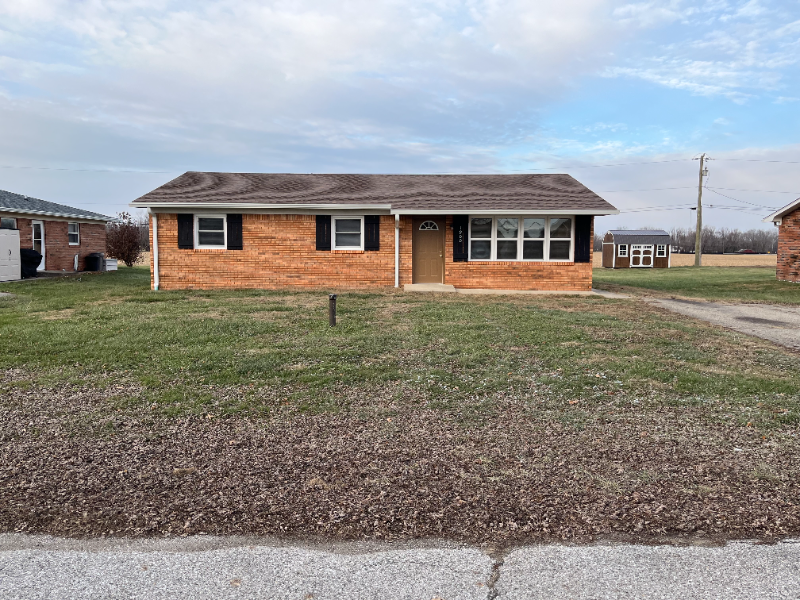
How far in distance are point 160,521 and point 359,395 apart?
2922 millimetres

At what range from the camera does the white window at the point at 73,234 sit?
26.8m

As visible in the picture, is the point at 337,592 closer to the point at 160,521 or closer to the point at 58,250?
the point at 160,521

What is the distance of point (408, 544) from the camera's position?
134 inches

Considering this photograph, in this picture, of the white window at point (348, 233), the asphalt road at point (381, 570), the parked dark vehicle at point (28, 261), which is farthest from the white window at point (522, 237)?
the parked dark vehicle at point (28, 261)

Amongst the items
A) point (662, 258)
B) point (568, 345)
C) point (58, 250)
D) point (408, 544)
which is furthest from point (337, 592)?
point (662, 258)

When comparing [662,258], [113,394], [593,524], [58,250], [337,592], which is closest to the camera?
[337,592]

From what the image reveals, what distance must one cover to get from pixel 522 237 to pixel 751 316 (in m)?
6.74

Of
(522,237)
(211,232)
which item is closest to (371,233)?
(522,237)

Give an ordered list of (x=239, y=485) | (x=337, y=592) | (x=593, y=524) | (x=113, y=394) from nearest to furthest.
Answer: (x=337, y=592) < (x=593, y=524) < (x=239, y=485) < (x=113, y=394)

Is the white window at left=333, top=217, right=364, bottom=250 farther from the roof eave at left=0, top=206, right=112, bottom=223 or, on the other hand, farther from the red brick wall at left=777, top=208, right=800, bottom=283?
the red brick wall at left=777, top=208, right=800, bottom=283

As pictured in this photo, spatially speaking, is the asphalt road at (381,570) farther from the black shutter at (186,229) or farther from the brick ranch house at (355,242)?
the black shutter at (186,229)

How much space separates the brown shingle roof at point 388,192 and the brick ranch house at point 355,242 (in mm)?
92

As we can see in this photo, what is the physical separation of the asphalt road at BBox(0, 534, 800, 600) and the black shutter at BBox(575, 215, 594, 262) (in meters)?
15.8

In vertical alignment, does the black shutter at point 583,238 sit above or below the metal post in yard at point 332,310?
above
